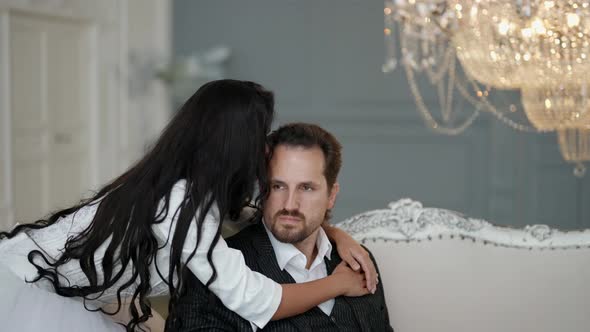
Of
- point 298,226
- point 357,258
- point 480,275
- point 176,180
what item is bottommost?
point 480,275

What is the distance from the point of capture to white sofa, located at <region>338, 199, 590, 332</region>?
8.23ft

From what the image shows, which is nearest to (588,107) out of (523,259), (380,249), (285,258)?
(523,259)

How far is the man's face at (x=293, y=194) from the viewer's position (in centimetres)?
218

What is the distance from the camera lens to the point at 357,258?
7.53 ft

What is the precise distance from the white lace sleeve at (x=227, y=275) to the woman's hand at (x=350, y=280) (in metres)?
0.28

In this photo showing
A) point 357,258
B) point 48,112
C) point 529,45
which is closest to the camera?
point 357,258

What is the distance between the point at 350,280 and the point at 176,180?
22.8 inches

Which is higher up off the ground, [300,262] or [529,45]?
[529,45]

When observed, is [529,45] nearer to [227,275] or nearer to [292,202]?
[292,202]

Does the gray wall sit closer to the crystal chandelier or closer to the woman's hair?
the crystal chandelier

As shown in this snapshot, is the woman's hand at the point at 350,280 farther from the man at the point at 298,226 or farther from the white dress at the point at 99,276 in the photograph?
the white dress at the point at 99,276

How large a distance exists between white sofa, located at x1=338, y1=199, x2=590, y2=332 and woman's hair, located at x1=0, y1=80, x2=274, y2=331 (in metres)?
0.80

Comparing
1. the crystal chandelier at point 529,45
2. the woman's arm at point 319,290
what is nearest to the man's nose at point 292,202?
the woman's arm at point 319,290

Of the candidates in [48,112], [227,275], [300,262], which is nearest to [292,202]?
[300,262]
